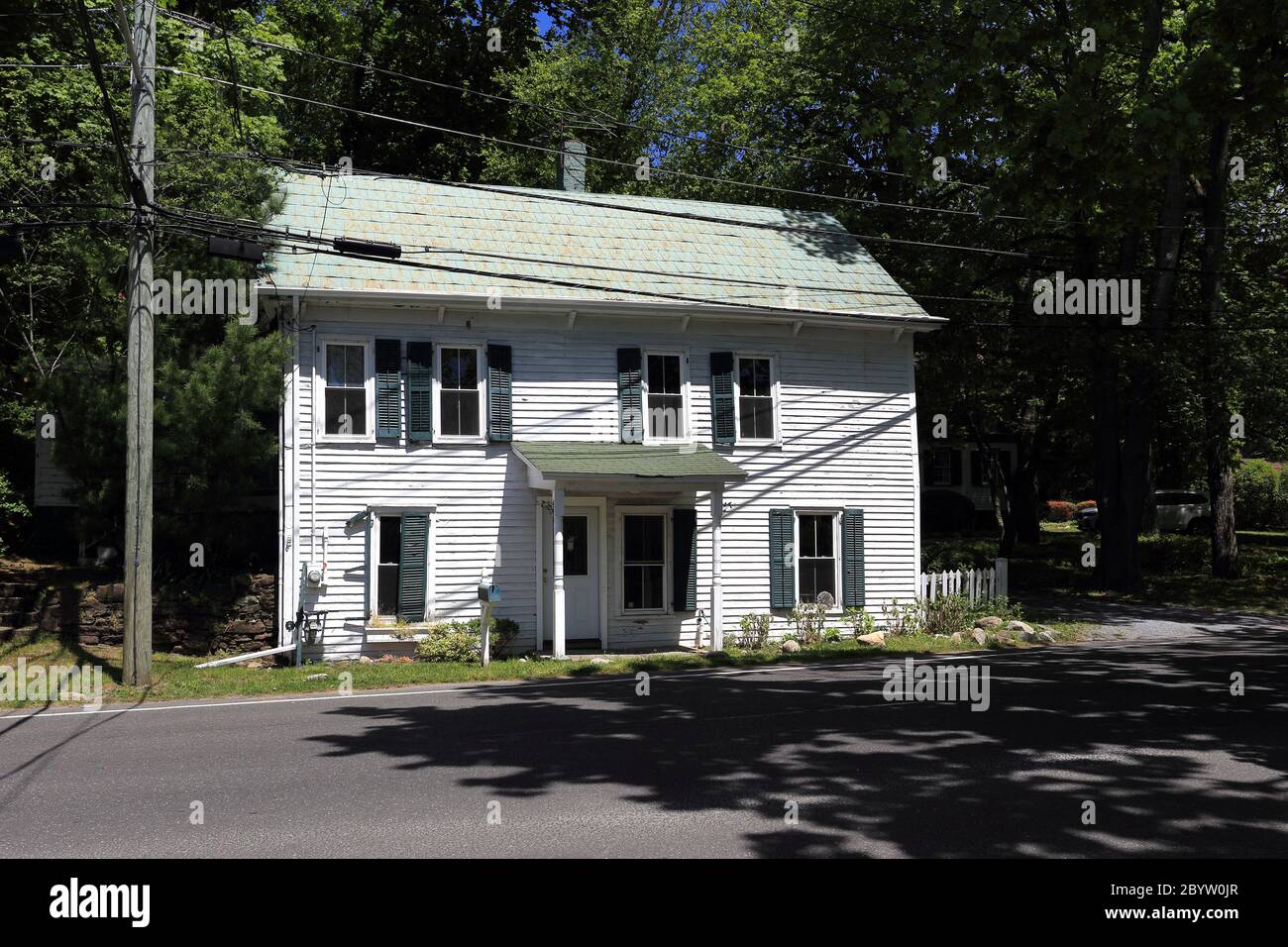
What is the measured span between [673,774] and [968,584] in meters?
13.7

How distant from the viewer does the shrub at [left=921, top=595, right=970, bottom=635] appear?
64.4 ft

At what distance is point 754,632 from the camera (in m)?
18.6

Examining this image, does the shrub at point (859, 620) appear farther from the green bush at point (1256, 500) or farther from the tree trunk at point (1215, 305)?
the green bush at point (1256, 500)

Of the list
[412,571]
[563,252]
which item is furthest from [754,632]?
[563,252]

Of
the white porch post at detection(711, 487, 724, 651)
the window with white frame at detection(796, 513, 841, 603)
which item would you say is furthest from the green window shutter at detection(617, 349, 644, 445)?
the window with white frame at detection(796, 513, 841, 603)

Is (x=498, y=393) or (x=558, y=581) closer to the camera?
(x=558, y=581)

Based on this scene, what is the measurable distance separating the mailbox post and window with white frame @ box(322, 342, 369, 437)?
3374 mm

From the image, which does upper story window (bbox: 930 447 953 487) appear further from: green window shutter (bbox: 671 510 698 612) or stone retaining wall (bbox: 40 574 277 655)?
stone retaining wall (bbox: 40 574 277 655)

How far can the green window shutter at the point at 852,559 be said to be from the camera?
65.6 feet

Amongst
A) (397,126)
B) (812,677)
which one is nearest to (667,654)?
(812,677)

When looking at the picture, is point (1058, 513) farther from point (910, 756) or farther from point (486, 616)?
point (910, 756)

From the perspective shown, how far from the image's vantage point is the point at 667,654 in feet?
57.6
